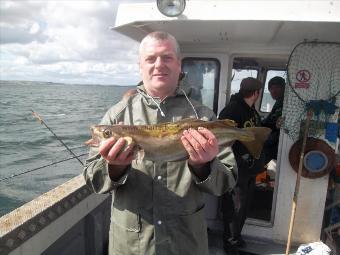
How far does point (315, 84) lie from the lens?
535cm

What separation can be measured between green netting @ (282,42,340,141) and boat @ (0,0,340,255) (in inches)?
8.1

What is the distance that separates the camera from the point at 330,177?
6016 millimetres

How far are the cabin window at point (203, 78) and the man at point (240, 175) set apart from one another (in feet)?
2.10

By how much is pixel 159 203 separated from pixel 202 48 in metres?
3.82

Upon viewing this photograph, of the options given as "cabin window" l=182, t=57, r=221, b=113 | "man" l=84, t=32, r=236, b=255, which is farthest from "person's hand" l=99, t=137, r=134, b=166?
"cabin window" l=182, t=57, r=221, b=113

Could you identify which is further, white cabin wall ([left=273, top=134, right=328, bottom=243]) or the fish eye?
white cabin wall ([left=273, top=134, right=328, bottom=243])

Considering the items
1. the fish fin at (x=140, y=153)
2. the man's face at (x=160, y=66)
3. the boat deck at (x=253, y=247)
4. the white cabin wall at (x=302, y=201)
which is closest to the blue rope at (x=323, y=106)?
the white cabin wall at (x=302, y=201)

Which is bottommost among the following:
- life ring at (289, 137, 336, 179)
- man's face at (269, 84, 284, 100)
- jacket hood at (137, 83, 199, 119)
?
life ring at (289, 137, 336, 179)

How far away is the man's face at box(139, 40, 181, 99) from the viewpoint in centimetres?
274

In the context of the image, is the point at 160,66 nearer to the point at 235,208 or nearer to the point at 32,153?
the point at 235,208

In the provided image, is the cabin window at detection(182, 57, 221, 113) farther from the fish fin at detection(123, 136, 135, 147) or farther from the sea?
the fish fin at detection(123, 136, 135, 147)

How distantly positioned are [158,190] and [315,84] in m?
3.56

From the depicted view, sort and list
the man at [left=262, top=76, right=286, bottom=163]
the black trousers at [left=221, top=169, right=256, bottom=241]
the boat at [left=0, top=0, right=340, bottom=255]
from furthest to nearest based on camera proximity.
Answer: the man at [left=262, top=76, right=286, bottom=163] → the black trousers at [left=221, top=169, right=256, bottom=241] → the boat at [left=0, top=0, right=340, bottom=255]

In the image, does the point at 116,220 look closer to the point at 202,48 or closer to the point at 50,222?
the point at 50,222
